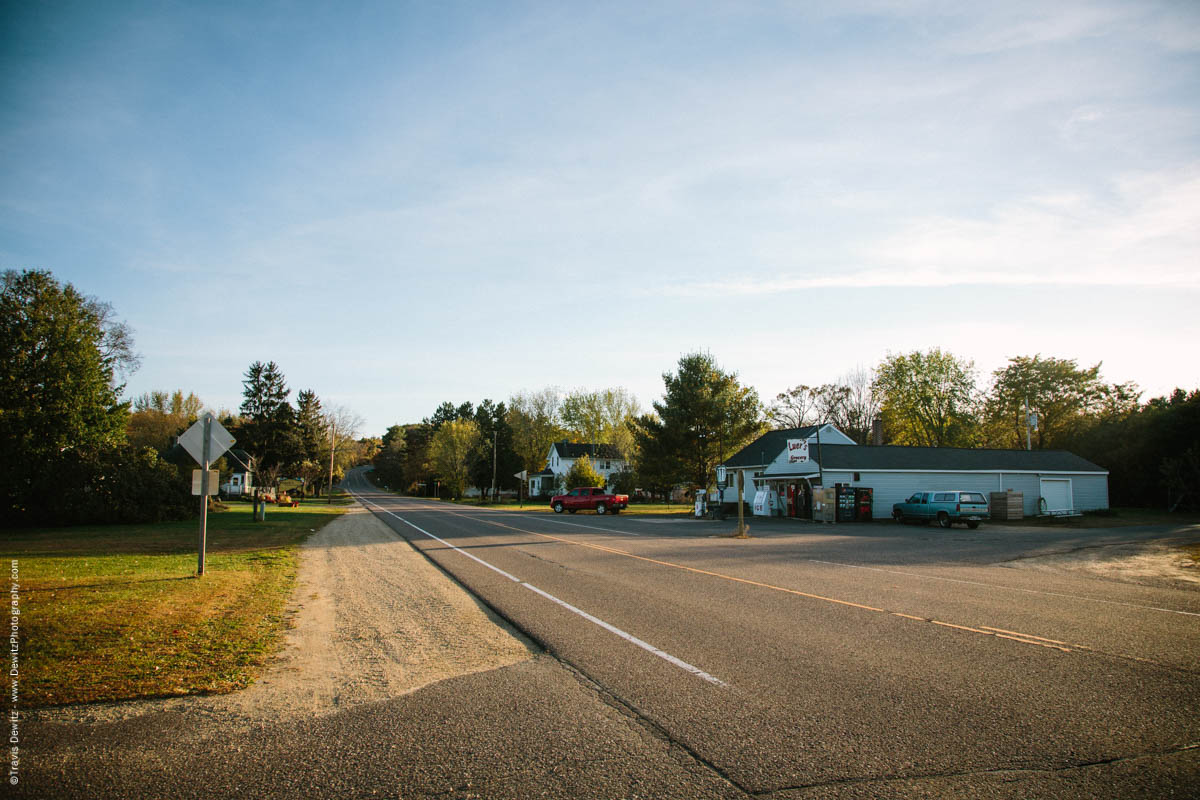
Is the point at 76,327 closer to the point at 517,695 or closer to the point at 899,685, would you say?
the point at 517,695

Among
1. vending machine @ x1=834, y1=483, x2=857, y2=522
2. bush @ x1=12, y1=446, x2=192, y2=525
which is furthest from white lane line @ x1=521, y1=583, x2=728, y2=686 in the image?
bush @ x1=12, y1=446, x2=192, y2=525

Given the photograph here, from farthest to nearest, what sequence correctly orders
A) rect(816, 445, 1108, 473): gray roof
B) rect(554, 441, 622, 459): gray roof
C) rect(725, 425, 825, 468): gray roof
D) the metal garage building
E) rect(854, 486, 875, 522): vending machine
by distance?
1. rect(554, 441, 622, 459): gray roof
2. rect(725, 425, 825, 468): gray roof
3. rect(816, 445, 1108, 473): gray roof
4. the metal garage building
5. rect(854, 486, 875, 522): vending machine

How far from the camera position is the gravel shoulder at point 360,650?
5176 millimetres

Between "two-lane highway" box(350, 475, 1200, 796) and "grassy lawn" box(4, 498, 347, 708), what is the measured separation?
10.8ft

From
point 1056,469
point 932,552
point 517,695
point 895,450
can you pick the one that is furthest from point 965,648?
point 1056,469

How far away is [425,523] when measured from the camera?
99.7 feet

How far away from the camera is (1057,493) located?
37656 mm

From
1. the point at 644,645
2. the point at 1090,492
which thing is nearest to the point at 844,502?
the point at 1090,492

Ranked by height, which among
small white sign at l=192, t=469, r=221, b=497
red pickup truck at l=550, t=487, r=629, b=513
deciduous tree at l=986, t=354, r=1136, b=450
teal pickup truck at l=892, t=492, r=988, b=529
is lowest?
red pickup truck at l=550, t=487, r=629, b=513

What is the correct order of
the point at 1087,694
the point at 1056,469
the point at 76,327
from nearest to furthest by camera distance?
the point at 1087,694 < the point at 76,327 < the point at 1056,469

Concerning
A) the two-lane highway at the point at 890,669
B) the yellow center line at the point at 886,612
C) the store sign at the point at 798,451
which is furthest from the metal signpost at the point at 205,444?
the store sign at the point at 798,451

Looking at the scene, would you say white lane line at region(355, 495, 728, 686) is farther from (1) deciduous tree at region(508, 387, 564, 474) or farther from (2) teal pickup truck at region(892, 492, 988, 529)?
(1) deciduous tree at region(508, 387, 564, 474)

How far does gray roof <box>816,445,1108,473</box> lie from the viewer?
35844 mm

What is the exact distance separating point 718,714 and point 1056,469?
41853 mm
